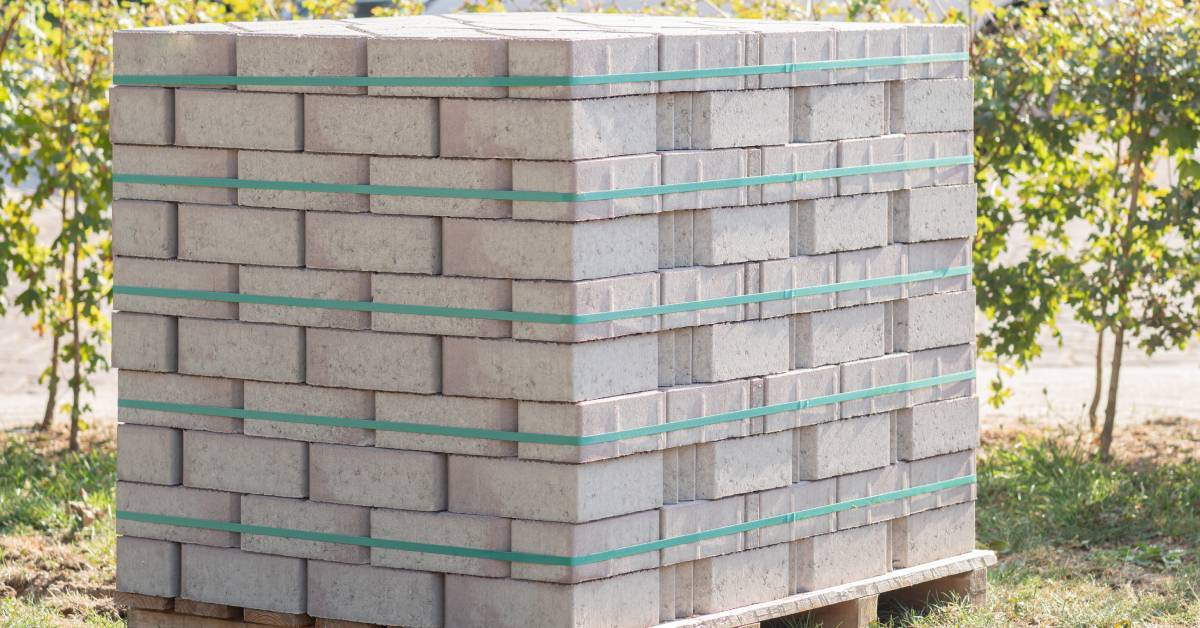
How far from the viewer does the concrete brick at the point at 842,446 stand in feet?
16.1

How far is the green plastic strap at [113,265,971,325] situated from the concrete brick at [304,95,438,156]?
40 cm

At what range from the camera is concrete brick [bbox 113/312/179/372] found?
15.7 ft

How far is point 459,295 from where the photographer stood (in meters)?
4.38

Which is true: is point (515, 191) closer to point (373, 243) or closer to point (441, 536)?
point (373, 243)

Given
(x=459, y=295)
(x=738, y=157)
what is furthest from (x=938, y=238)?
(x=459, y=295)

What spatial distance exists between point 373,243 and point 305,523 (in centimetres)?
79

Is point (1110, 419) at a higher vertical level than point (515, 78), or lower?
lower

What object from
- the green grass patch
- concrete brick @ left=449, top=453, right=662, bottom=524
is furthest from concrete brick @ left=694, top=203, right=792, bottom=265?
the green grass patch

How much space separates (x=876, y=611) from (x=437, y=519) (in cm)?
150

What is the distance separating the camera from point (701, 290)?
4.55 m

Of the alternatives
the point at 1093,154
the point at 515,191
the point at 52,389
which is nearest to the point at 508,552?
the point at 515,191

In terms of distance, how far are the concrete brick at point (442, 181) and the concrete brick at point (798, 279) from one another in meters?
0.81

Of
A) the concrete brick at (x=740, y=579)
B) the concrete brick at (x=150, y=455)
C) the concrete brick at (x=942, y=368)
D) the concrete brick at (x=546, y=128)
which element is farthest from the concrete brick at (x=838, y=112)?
the concrete brick at (x=150, y=455)

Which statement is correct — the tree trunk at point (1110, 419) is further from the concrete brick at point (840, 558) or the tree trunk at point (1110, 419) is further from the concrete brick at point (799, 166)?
the concrete brick at point (799, 166)
